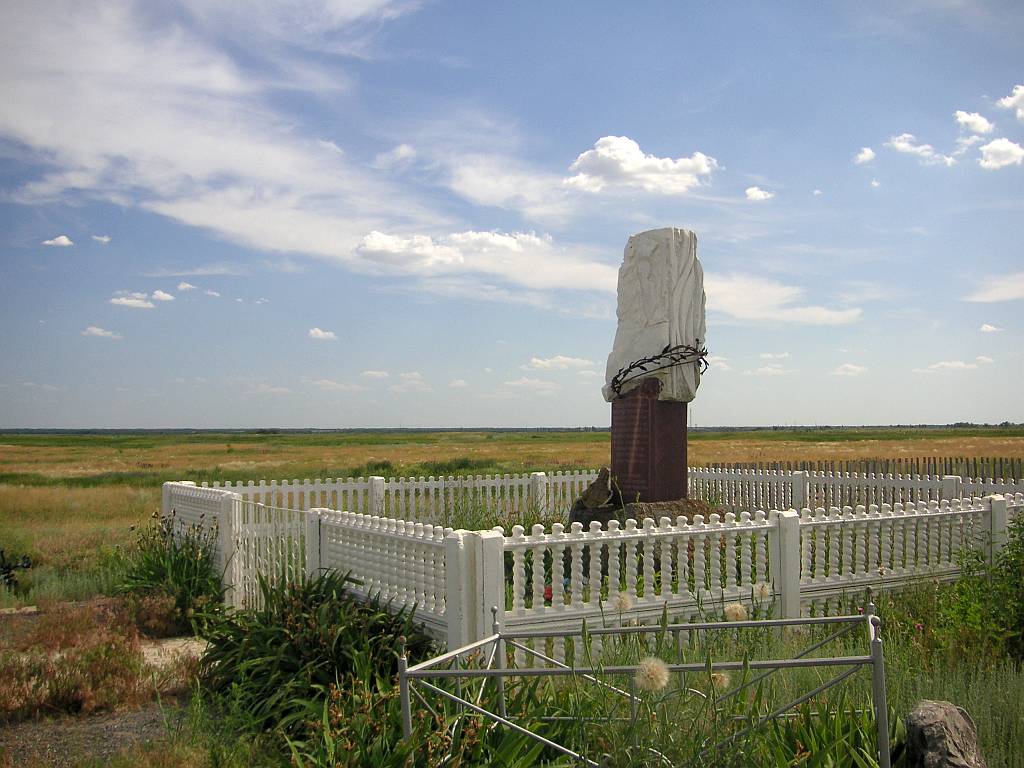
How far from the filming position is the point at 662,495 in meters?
11.2

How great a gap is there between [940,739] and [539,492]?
1084cm

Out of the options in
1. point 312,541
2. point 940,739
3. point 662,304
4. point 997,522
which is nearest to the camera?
point 940,739

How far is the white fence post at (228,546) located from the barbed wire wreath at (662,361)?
5.23 meters

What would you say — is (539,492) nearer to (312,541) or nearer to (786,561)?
(312,541)

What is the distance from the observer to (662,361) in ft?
37.4

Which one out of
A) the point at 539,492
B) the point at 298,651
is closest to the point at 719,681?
the point at 298,651

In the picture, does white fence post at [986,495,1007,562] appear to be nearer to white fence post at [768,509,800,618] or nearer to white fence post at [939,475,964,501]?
white fence post at [768,509,800,618]

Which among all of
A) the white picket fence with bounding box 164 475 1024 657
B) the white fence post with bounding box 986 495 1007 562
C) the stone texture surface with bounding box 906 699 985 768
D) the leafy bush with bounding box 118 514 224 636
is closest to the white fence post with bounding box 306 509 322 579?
the white picket fence with bounding box 164 475 1024 657

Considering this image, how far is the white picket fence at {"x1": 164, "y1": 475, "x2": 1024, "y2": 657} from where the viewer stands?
6406 mm

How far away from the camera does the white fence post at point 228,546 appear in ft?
31.5

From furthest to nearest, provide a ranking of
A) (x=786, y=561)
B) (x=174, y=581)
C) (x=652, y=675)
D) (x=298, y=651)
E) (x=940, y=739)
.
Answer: (x=174, y=581)
(x=786, y=561)
(x=298, y=651)
(x=940, y=739)
(x=652, y=675)

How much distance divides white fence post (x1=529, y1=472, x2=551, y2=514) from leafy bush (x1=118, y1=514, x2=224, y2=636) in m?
5.78

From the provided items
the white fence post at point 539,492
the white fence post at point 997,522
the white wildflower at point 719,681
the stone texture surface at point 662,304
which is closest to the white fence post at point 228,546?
the stone texture surface at point 662,304

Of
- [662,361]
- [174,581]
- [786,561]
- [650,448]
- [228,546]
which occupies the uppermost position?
[662,361]
